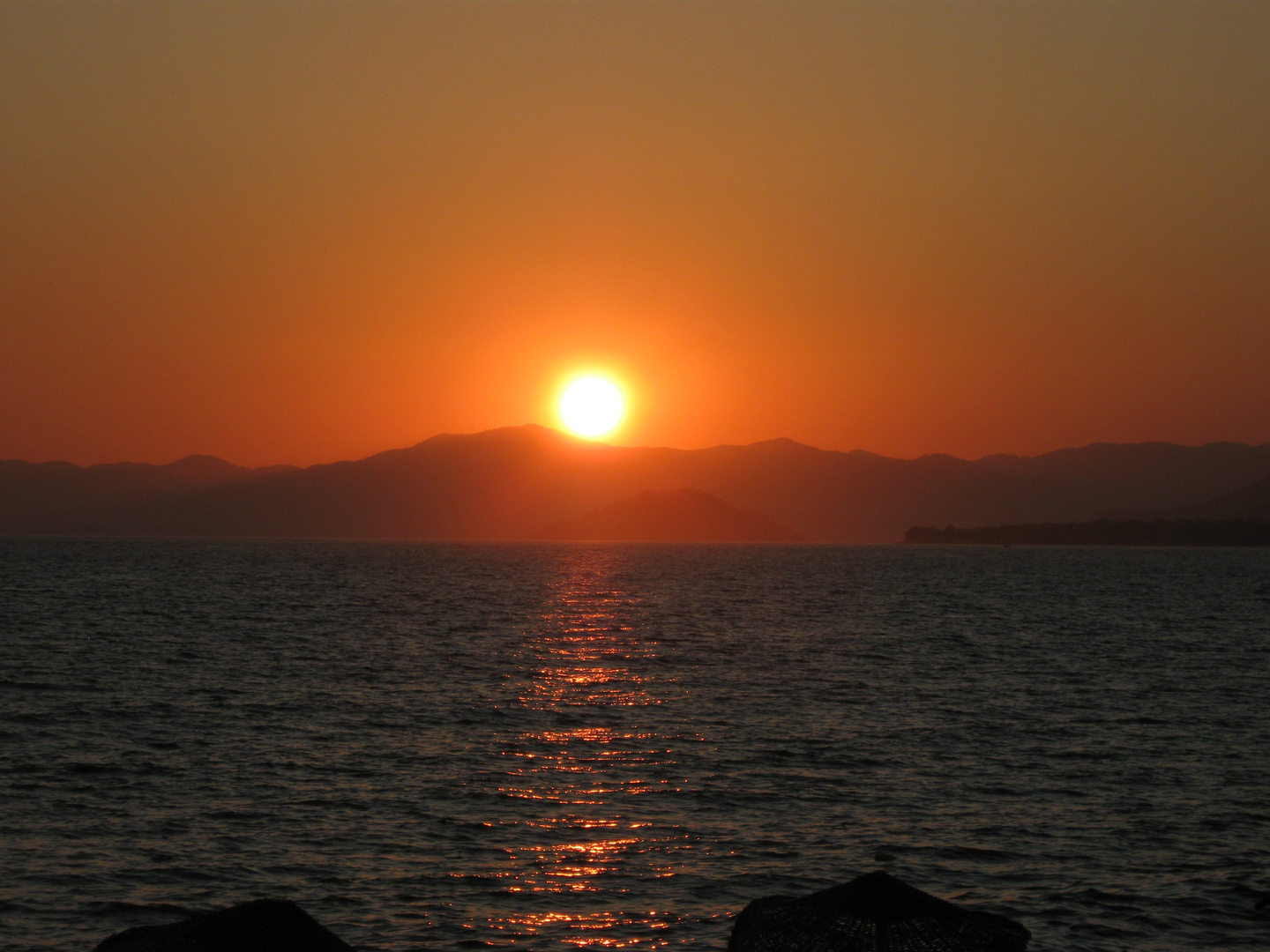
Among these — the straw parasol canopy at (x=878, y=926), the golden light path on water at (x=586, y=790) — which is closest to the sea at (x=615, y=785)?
the golden light path on water at (x=586, y=790)

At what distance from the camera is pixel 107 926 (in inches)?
805

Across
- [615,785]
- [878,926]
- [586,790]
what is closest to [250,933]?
[878,926]

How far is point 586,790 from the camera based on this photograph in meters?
31.1

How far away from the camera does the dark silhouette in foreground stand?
12.4m

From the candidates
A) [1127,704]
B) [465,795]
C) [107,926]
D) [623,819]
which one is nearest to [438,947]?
[107,926]

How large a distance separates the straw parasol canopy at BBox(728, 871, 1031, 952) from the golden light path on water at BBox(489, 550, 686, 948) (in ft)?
20.9

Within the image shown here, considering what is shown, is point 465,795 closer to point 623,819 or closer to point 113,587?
point 623,819

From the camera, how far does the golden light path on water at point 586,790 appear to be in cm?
2105

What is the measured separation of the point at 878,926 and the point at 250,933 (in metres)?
7.04

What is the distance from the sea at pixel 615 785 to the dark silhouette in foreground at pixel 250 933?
22.5 feet

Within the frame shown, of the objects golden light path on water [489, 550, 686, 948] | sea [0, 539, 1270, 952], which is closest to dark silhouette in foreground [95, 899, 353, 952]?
sea [0, 539, 1270, 952]

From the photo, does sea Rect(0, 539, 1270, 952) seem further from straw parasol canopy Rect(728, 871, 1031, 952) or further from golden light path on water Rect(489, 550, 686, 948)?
straw parasol canopy Rect(728, 871, 1031, 952)

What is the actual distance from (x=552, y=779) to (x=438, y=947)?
12.8 metres

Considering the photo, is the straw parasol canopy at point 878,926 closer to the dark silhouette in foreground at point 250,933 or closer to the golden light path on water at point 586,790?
the dark silhouette in foreground at point 250,933
